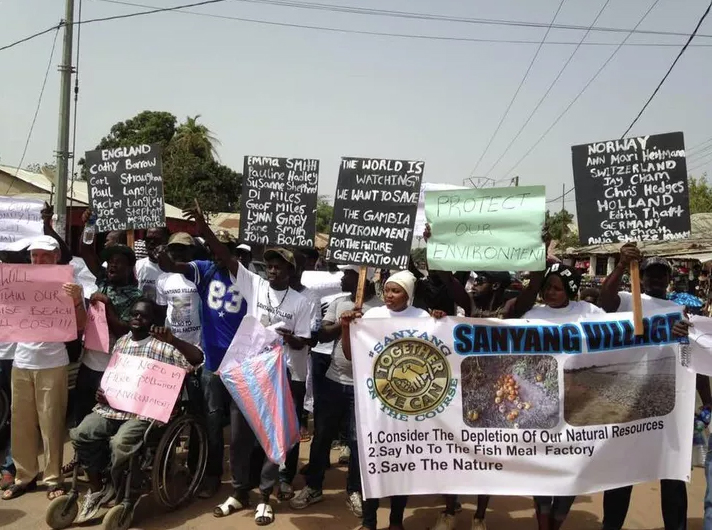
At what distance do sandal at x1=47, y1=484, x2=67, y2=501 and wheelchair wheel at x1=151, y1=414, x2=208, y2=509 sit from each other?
91cm

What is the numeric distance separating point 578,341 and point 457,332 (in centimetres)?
79

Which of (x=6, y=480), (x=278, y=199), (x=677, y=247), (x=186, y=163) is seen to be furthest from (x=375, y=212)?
(x=186, y=163)

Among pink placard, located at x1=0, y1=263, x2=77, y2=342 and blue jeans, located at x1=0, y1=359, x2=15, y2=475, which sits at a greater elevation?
pink placard, located at x1=0, y1=263, x2=77, y2=342

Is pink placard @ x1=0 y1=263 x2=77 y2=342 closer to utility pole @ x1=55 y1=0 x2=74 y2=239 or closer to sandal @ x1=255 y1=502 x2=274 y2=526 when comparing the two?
sandal @ x1=255 y1=502 x2=274 y2=526

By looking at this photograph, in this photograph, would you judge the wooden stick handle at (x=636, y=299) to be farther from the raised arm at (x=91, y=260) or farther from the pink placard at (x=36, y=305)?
the raised arm at (x=91, y=260)

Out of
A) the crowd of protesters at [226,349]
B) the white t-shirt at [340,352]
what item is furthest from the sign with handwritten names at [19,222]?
the white t-shirt at [340,352]

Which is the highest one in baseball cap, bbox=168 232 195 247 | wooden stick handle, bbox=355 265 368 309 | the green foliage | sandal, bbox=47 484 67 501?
the green foliage

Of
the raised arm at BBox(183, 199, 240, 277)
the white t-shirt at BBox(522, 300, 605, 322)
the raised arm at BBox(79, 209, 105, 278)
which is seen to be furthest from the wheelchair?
the white t-shirt at BBox(522, 300, 605, 322)

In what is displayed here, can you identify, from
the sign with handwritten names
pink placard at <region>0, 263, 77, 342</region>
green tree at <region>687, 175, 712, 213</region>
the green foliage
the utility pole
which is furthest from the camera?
green tree at <region>687, 175, 712, 213</region>

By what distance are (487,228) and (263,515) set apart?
2624 mm

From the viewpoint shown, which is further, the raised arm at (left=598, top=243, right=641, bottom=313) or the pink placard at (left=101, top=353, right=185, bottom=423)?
the pink placard at (left=101, top=353, right=185, bottom=423)

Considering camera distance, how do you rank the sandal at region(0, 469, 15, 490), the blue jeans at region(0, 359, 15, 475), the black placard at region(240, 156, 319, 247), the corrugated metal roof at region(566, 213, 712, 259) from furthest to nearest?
the corrugated metal roof at region(566, 213, 712, 259), the black placard at region(240, 156, 319, 247), the blue jeans at region(0, 359, 15, 475), the sandal at region(0, 469, 15, 490)

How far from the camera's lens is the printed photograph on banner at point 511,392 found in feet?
12.0

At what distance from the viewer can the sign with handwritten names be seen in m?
5.38
